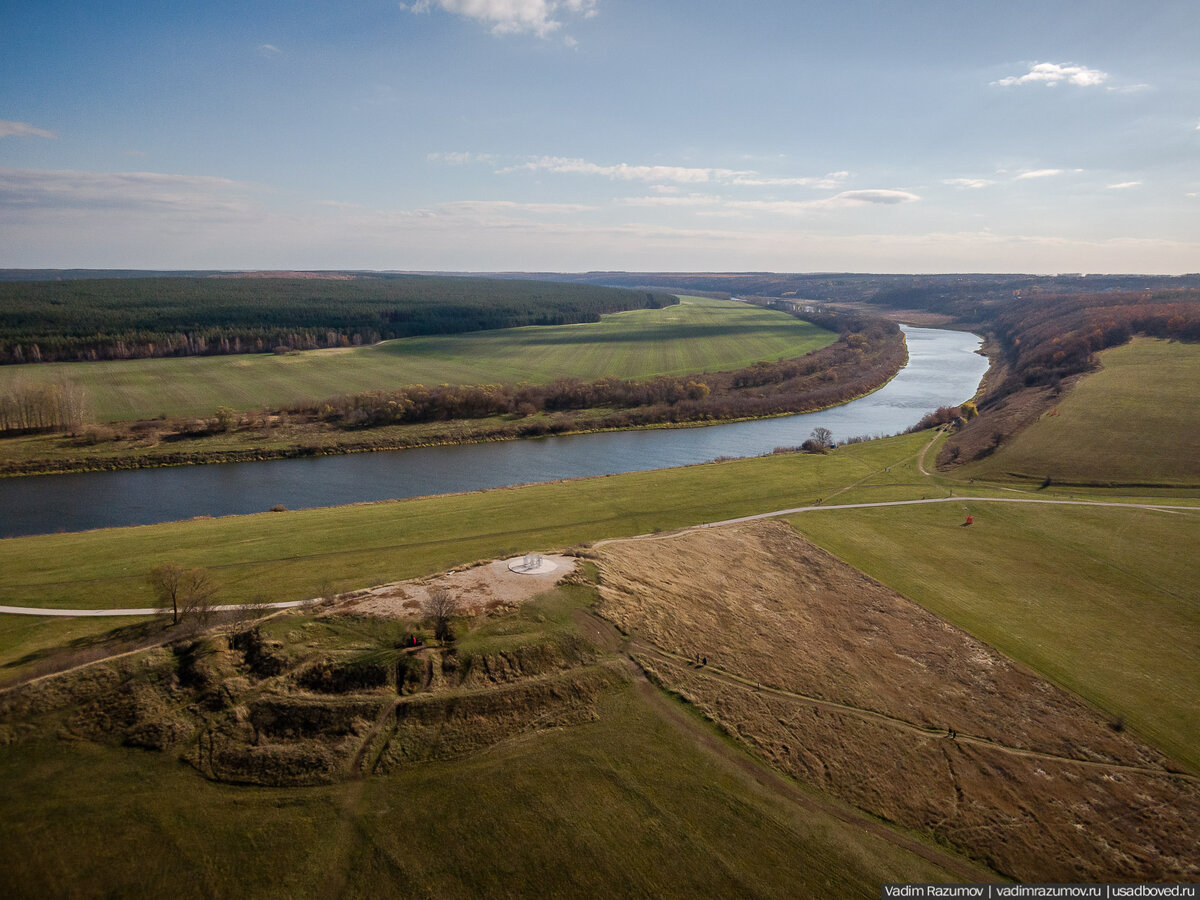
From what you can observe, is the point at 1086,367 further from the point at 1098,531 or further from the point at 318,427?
the point at 318,427

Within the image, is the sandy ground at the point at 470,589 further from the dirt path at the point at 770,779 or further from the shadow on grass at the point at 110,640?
the shadow on grass at the point at 110,640

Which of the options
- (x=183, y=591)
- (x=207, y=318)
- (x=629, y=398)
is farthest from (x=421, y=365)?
(x=183, y=591)

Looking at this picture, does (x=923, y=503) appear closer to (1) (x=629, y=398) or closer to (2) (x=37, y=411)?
(1) (x=629, y=398)

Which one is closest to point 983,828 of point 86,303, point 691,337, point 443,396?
point 443,396

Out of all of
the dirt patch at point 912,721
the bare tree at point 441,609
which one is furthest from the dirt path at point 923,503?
the bare tree at point 441,609

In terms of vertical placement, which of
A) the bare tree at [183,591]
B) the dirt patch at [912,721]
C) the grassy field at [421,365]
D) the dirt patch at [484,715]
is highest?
the grassy field at [421,365]
